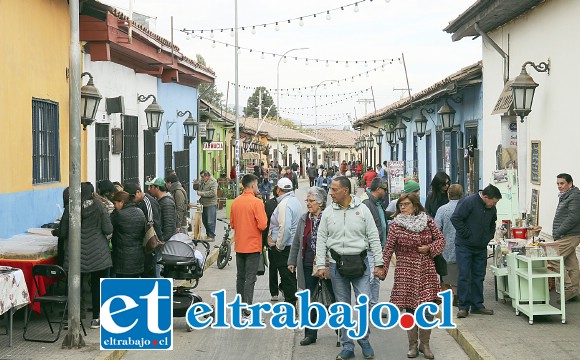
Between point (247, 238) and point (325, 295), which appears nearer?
point (325, 295)

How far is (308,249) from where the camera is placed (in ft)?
32.8

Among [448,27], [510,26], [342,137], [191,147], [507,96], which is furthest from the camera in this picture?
[342,137]

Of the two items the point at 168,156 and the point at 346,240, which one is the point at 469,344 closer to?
the point at 346,240

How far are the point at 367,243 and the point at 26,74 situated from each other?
239 inches

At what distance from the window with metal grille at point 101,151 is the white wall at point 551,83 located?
310 inches

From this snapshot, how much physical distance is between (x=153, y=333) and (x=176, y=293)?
1.81 meters

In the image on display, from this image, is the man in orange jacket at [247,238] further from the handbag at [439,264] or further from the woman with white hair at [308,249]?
the handbag at [439,264]

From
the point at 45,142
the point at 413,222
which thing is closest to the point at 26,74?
the point at 45,142

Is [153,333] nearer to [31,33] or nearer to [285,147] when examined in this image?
[31,33]

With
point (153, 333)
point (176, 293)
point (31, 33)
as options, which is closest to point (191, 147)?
point (31, 33)

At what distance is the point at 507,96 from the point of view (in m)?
15.5

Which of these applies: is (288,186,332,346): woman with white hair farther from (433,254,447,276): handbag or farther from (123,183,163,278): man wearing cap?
(123,183,163,278): man wearing cap

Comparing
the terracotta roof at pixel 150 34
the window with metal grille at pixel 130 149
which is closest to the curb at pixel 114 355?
the terracotta roof at pixel 150 34

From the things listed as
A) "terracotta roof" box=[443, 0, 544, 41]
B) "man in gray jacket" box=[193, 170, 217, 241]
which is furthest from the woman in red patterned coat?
"man in gray jacket" box=[193, 170, 217, 241]
